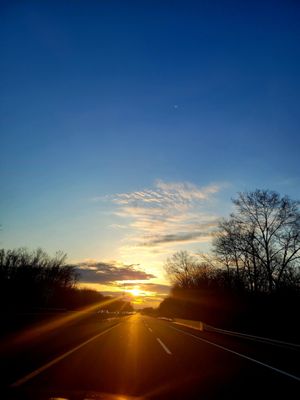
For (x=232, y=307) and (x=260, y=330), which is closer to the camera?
(x=260, y=330)

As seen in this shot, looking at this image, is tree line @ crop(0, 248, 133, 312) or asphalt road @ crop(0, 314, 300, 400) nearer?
asphalt road @ crop(0, 314, 300, 400)

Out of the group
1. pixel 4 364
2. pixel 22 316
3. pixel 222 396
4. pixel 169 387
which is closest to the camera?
pixel 222 396

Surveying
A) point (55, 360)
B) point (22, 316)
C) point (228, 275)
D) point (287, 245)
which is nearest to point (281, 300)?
point (287, 245)

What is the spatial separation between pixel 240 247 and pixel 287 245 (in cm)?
611

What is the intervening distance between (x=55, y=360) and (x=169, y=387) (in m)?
4.99

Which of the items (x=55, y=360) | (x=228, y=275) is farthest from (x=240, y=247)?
(x=55, y=360)

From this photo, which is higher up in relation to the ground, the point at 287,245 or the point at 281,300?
the point at 287,245

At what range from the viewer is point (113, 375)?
826 centimetres

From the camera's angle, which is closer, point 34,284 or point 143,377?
point 143,377

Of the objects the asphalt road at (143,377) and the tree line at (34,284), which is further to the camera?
the tree line at (34,284)

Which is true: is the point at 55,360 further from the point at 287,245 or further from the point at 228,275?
the point at 228,275

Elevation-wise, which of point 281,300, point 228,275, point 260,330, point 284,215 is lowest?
point 260,330

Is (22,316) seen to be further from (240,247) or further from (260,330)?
(240,247)

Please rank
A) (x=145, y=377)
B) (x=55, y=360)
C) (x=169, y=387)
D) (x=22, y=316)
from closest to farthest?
(x=169, y=387) → (x=145, y=377) → (x=55, y=360) → (x=22, y=316)
